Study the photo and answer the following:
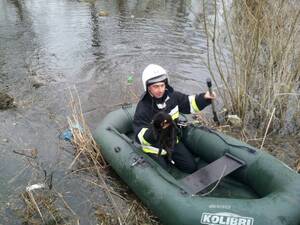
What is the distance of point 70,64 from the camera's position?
8109mm

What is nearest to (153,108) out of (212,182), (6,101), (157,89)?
(157,89)

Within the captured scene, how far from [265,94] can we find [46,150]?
311 centimetres

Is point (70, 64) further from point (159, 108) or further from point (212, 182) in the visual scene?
point (212, 182)

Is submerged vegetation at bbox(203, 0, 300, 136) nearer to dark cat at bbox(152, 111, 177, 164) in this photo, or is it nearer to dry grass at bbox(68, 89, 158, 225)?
dark cat at bbox(152, 111, 177, 164)

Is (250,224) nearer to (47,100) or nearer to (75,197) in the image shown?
(75,197)

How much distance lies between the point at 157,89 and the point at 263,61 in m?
1.97

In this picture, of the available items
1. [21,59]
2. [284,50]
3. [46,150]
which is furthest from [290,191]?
[21,59]

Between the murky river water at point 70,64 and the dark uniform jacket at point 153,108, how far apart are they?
909 millimetres

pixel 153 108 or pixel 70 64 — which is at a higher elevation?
pixel 153 108

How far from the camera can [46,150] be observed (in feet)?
16.4

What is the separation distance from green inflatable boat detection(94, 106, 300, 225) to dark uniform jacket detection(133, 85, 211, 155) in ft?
0.59

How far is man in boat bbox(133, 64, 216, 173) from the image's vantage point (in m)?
3.82

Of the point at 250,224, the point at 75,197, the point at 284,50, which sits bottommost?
the point at 75,197

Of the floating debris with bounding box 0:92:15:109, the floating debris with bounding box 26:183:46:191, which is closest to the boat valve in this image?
the floating debris with bounding box 26:183:46:191
